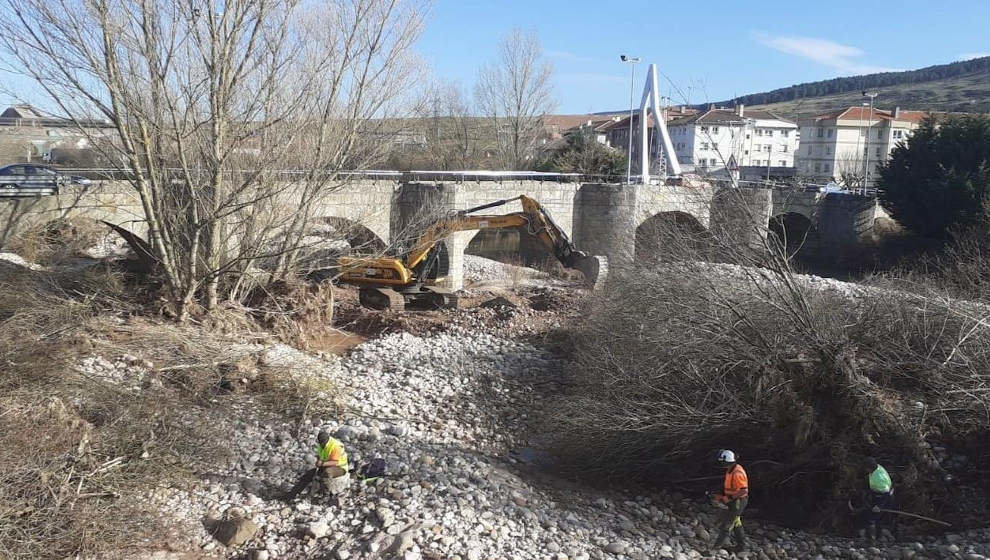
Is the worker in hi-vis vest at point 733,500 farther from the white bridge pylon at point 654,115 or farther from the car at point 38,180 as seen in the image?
the white bridge pylon at point 654,115

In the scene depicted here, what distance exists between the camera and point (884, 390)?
8.81 metres

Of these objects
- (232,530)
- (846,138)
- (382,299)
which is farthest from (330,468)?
(846,138)

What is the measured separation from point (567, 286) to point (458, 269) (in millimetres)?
3360

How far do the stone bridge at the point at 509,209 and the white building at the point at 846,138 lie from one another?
2363cm

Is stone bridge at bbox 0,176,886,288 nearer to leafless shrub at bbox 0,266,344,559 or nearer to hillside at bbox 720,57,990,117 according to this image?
leafless shrub at bbox 0,266,344,559

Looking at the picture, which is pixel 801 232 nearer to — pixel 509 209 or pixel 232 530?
pixel 509 209

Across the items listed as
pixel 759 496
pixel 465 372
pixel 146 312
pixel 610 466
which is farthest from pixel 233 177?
pixel 759 496

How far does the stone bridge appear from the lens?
52.3 ft

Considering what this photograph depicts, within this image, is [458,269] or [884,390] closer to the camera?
[884,390]

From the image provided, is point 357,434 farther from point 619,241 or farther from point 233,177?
point 619,241

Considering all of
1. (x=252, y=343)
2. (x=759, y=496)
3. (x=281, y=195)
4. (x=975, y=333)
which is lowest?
(x=759, y=496)

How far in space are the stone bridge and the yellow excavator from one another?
0.55m

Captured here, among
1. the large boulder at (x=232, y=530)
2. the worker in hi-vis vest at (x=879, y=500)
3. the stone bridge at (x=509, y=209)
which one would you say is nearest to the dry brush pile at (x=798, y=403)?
the worker in hi-vis vest at (x=879, y=500)

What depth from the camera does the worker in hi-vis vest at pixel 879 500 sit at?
7.65 metres
